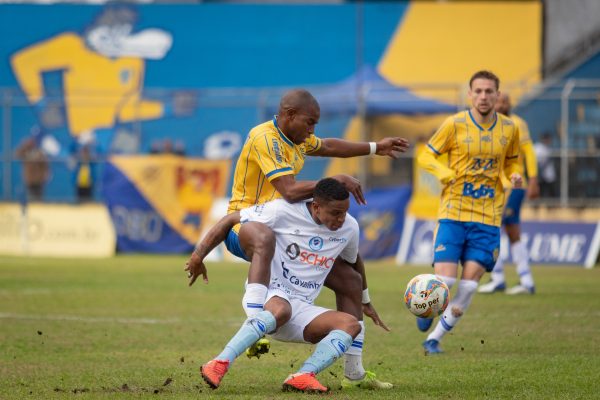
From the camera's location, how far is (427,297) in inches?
329

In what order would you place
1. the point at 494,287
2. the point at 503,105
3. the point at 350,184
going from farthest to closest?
1. the point at 494,287
2. the point at 503,105
3. the point at 350,184

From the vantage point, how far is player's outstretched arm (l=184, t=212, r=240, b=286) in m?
7.52

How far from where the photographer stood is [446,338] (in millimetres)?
10930

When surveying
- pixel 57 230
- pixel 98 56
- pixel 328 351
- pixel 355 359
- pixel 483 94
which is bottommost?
pixel 57 230

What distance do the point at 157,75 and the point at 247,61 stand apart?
298cm

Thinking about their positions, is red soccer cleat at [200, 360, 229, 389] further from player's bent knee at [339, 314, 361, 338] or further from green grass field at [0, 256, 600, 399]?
player's bent knee at [339, 314, 361, 338]

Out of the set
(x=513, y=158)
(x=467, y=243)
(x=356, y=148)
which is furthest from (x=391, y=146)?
(x=513, y=158)

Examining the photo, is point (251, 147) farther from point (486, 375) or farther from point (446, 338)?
point (446, 338)

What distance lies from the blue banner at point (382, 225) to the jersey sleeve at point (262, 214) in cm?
1476

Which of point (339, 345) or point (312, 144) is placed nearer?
point (339, 345)

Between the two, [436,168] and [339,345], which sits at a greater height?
[436,168]

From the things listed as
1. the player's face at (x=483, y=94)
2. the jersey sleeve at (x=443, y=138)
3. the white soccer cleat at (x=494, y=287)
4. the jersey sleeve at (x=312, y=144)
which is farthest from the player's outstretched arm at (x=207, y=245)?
the white soccer cleat at (x=494, y=287)

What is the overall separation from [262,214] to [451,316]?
9.23ft

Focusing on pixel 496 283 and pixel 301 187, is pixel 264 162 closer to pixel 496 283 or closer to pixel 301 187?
pixel 301 187
